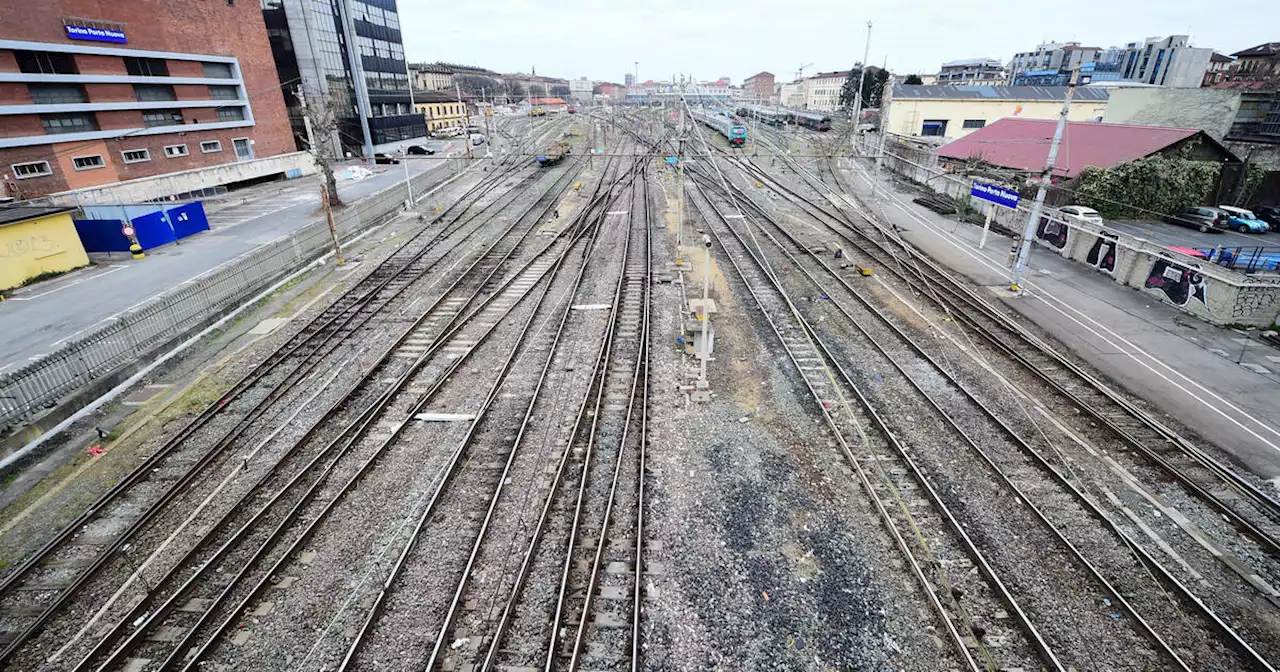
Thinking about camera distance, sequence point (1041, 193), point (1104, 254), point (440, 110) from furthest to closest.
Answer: point (440, 110) < point (1104, 254) < point (1041, 193)

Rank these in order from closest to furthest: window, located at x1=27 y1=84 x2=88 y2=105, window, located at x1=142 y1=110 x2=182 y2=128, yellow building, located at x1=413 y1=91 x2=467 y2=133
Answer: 1. window, located at x1=27 y1=84 x2=88 y2=105
2. window, located at x1=142 y1=110 x2=182 y2=128
3. yellow building, located at x1=413 y1=91 x2=467 y2=133

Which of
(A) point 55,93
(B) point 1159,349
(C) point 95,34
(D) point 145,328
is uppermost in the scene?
(C) point 95,34

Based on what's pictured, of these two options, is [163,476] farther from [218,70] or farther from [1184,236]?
[218,70]

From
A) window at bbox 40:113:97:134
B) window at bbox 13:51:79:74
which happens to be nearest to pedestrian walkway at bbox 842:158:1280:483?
window at bbox 40:113:97:134

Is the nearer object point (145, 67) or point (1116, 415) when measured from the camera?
point (1116, 415)

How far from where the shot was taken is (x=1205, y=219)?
29.4m

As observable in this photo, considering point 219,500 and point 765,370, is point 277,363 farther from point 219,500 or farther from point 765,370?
point 765,370

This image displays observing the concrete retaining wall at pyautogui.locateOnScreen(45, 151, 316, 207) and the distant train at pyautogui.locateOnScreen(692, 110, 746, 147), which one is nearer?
the concrete retaining wall at pyautogui.locateOnScreen(45, 151, 316, 207)

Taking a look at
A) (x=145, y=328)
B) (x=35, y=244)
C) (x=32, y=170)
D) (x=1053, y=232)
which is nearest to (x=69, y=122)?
(x=32, y=170)

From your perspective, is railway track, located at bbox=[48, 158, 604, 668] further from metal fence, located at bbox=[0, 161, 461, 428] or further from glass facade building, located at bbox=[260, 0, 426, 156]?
glass facade building, located at bbox=[260, 0, 426, 156]

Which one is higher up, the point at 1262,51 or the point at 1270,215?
the point at 1262,51

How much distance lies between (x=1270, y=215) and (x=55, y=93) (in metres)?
72.8

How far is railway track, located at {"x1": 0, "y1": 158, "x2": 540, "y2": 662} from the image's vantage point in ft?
28.8

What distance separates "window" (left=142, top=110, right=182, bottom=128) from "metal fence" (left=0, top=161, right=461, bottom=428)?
22.4 meters
